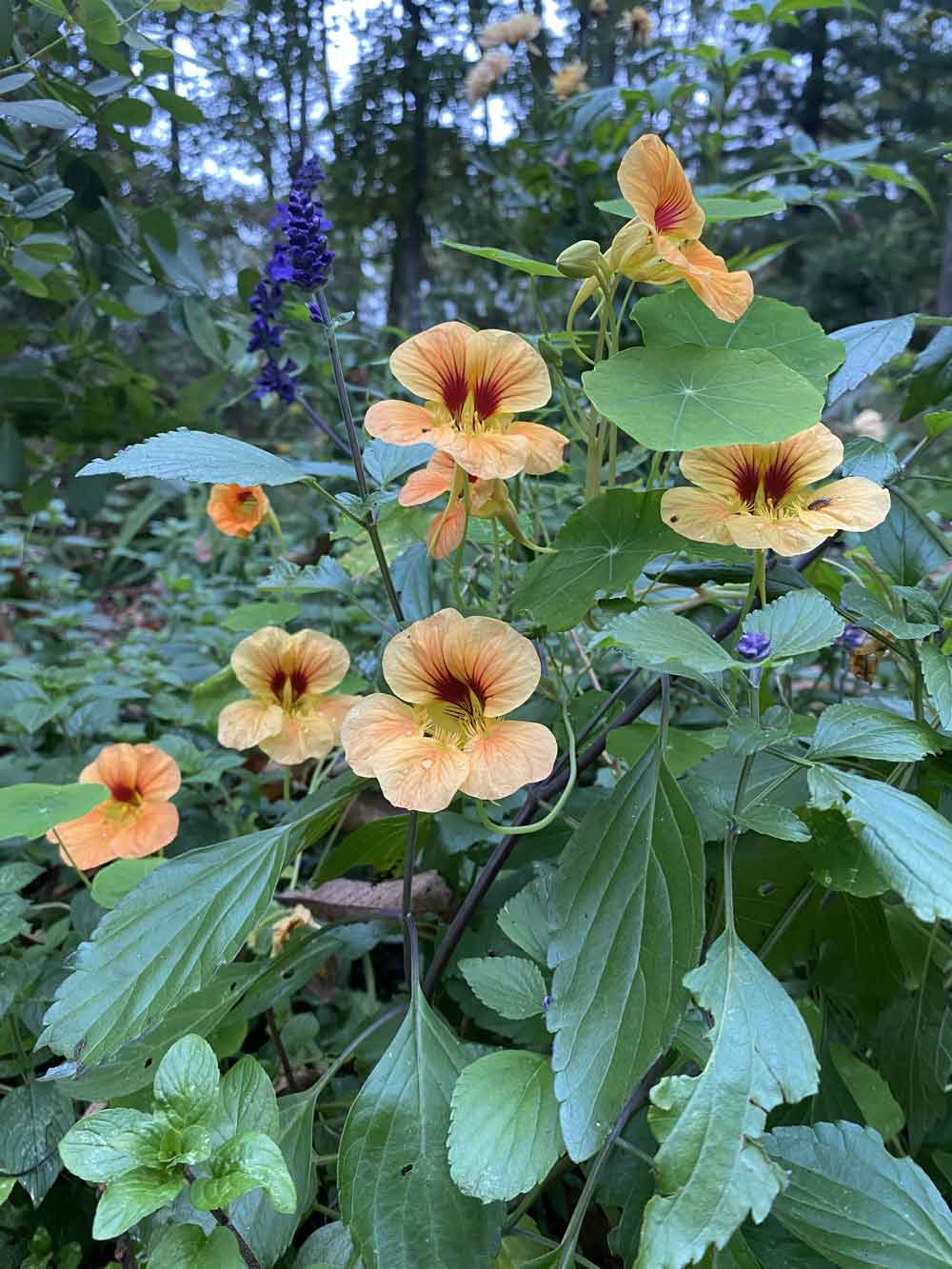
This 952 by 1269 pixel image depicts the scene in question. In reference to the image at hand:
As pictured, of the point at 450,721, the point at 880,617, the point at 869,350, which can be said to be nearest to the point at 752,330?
the point at 869,350

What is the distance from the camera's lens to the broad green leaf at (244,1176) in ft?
1.32

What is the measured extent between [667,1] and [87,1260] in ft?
15.3

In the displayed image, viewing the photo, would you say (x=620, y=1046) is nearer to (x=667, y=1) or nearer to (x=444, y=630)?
(x=444, y=630)

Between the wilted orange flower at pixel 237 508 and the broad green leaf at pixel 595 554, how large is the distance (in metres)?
0.46

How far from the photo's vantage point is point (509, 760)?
0.50 metres

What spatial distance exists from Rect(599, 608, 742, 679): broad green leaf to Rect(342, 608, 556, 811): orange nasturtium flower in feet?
0.30

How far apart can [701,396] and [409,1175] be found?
50 cm

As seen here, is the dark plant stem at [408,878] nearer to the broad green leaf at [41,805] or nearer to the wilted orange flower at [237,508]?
the broad green leaf at [41,805]

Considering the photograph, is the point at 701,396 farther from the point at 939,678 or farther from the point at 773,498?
the point at 939,678

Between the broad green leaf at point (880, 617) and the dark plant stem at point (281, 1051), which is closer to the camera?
the broad green leaf at point (880, 617)

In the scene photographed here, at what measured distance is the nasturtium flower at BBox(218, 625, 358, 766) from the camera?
75cm

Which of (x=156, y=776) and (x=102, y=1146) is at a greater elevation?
(x=102, y=1146)

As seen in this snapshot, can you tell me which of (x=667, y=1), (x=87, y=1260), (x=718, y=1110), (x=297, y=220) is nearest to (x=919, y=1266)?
(x=718, y=1110)

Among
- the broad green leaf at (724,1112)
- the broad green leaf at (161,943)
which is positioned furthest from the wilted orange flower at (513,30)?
the broad green leaf at (724,1112)
